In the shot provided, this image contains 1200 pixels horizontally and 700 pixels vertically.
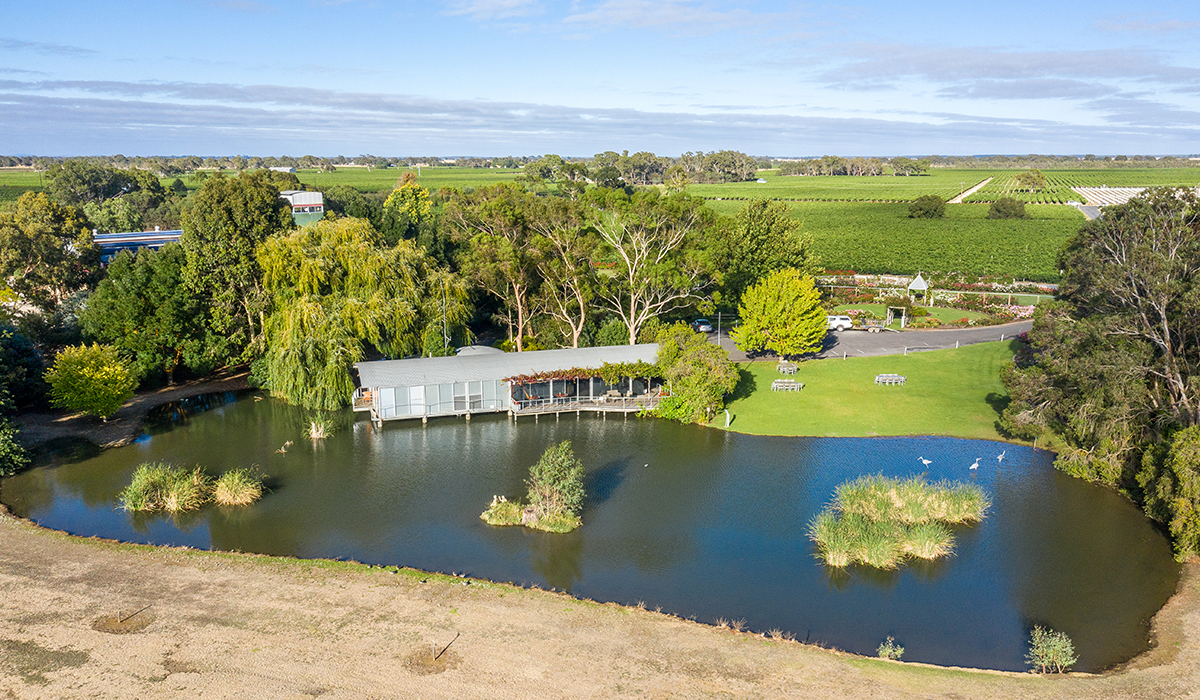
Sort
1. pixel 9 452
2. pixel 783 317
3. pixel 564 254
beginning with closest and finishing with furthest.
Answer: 1. pixel 9 452
2. pixel 783 317
3. pixel 564 254

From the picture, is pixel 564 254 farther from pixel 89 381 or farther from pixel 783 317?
pixel 89 381

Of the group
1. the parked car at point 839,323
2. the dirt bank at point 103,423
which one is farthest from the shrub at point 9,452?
the parked car at point 839,323

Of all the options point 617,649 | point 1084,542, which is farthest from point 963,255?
point 617,649

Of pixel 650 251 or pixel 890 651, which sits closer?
pixel 890 651

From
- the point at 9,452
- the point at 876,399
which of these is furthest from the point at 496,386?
the point at 9,452

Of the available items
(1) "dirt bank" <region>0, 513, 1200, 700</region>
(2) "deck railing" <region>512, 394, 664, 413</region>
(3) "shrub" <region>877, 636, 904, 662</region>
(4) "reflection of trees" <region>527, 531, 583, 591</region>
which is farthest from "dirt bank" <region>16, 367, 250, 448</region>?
(3) "shrub" <region>877, 636, 904, 662</region>

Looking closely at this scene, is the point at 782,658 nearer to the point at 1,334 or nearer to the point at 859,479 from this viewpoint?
the point at 859,479

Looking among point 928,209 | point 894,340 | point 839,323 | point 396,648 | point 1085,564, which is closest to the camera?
point 396,648
